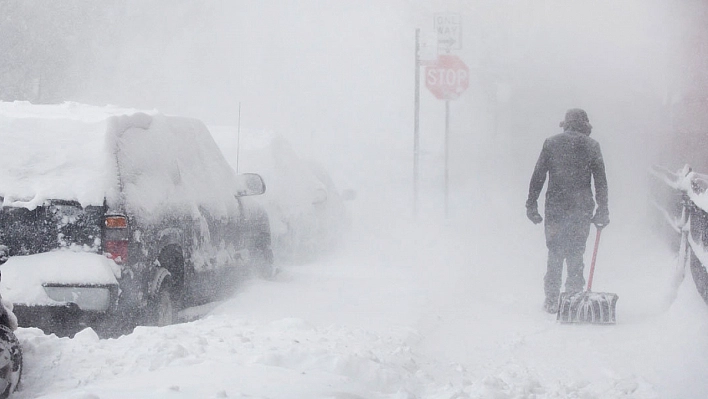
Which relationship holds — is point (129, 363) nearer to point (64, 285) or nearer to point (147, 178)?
point (64, 285)

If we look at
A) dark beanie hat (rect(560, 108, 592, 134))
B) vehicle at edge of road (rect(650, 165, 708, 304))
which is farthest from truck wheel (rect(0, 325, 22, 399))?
dark beanie hat (rect(560, 108, 592, 134))

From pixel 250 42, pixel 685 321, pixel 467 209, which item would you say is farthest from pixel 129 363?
pixel 250 42

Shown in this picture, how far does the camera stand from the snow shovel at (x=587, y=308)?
323 inches

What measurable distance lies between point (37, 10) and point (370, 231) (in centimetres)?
2251

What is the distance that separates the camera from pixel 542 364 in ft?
22.1

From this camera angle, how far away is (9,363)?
4.52 m

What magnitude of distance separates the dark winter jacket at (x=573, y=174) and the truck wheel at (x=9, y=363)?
18.8ft

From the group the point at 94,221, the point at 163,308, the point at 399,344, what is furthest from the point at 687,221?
the point at 94,221

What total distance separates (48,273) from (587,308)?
4.43m

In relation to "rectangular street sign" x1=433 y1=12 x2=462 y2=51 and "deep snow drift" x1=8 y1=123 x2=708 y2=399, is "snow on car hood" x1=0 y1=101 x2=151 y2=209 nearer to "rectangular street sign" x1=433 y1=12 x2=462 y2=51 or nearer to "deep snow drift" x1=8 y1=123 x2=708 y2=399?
"deep snow drift" x1=8 y1=123 x2=708 y2=399

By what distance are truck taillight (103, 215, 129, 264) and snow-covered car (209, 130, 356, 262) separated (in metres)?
4.79

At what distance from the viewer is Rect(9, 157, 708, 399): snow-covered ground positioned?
4.96 metres

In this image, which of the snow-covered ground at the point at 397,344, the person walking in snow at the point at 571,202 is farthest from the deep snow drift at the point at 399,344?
the person walking in snow at the point at 571,202

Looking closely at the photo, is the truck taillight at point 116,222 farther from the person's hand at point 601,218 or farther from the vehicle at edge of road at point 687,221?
the person's hand at point 601,218
